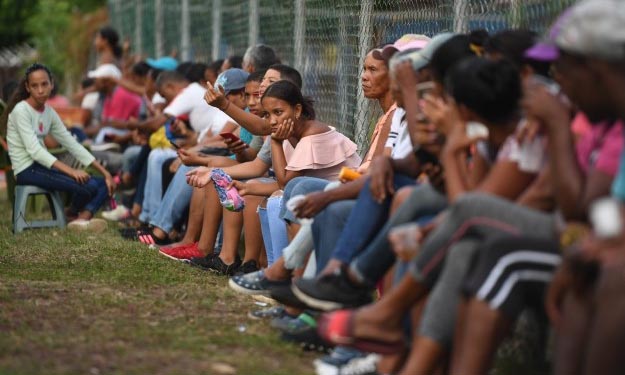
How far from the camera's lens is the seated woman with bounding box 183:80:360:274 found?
22.9 ft

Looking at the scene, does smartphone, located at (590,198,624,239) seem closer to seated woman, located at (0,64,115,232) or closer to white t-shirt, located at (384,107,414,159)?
white t-shirt, located at (384,107,414,159)

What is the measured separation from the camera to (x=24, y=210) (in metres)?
9.91

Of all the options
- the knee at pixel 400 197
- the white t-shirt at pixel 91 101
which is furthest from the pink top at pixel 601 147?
the white t-shirt at pixel 91 101

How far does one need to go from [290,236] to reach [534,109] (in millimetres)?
2639

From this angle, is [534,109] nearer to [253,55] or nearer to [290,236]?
[290,236]

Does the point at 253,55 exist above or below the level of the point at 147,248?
above

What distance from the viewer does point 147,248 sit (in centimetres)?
890

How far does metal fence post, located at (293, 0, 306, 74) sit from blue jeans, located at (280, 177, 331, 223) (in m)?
3.21

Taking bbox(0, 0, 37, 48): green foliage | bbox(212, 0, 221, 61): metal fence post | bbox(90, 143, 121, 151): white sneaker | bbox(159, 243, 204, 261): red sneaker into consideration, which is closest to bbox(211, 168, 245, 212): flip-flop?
bbox(159, 243, 204, 261): red sneaker

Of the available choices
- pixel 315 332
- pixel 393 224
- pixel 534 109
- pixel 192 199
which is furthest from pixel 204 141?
pixel 534 109

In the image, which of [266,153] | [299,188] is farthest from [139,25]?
[299,188]

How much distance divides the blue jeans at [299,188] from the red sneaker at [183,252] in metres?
1.83

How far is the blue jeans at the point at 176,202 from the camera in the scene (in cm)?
922

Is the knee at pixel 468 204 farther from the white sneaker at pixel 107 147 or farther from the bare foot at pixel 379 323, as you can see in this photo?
the white sneaker at pixel 107 147
